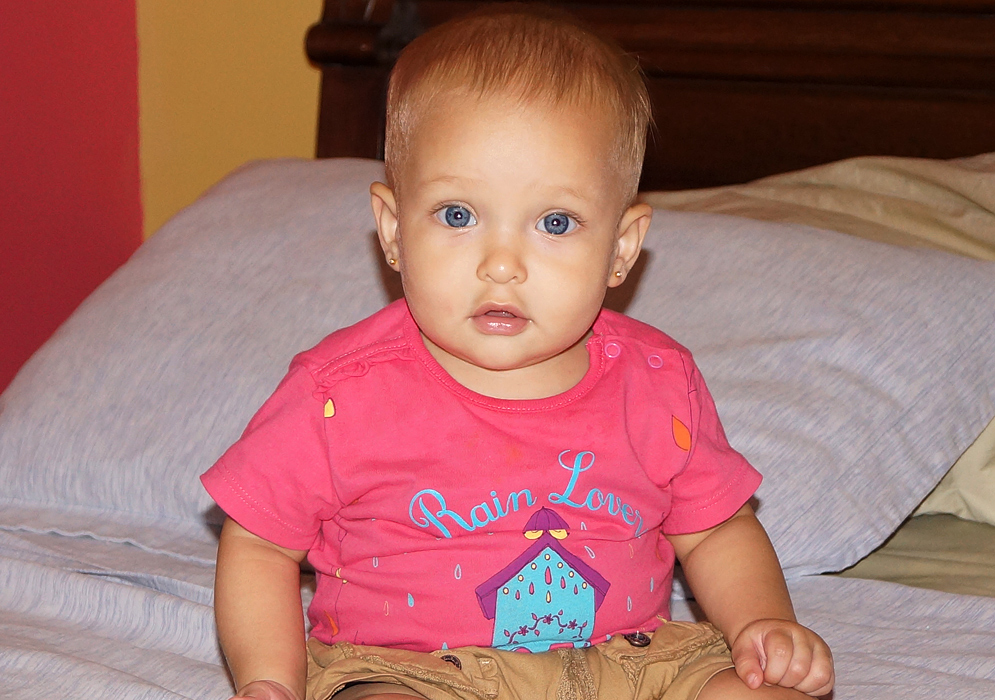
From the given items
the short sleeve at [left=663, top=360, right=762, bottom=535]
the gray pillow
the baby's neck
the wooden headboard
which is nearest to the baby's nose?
the baby's neck

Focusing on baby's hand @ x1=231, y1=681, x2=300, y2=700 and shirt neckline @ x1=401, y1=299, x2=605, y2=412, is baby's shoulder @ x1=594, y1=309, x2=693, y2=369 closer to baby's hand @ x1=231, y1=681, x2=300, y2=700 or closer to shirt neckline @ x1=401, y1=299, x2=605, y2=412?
shirt neckline @ x1=401, y1=299, x2=605, y2=412

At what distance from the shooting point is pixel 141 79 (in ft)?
6.86

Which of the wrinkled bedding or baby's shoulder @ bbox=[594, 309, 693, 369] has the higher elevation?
baby's shoulder @ bbox=[594, 309, 693, 369]

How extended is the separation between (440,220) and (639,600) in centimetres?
35

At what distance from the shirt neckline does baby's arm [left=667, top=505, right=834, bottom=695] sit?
0.16 m

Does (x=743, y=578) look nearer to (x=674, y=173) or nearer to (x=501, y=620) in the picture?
(x=501, y=620)

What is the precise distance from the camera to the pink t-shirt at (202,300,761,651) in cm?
88

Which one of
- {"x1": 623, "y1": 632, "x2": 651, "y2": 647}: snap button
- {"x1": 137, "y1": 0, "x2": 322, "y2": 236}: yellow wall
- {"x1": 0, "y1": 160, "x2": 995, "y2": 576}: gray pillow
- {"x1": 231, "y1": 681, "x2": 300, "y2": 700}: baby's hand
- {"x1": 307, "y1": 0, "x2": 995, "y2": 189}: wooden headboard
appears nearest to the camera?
{"x1": 231, "y1": 681, "x2": 300, "y2": 700}: baby's hand

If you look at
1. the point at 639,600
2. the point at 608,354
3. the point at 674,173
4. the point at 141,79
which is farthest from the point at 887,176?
the point at 141,79

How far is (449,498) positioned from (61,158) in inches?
53.7

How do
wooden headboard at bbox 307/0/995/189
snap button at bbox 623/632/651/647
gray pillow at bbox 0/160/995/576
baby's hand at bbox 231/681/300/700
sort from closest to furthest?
baby's hand at bbox 231/681/300/700 < snap button at bbox 623/632/651/647 < gray pillow at bbox 0/160/995/576 < wooden headboard at bbox 307/0/995/189

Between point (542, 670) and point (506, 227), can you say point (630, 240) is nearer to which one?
point (506, 227)

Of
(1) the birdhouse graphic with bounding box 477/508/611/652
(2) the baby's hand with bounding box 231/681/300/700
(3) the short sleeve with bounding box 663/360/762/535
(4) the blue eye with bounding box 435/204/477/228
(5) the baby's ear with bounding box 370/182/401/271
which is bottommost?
(2) the baby's hand with bounding box 231/681/300/700

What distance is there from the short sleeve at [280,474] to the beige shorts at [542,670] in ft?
0.35
